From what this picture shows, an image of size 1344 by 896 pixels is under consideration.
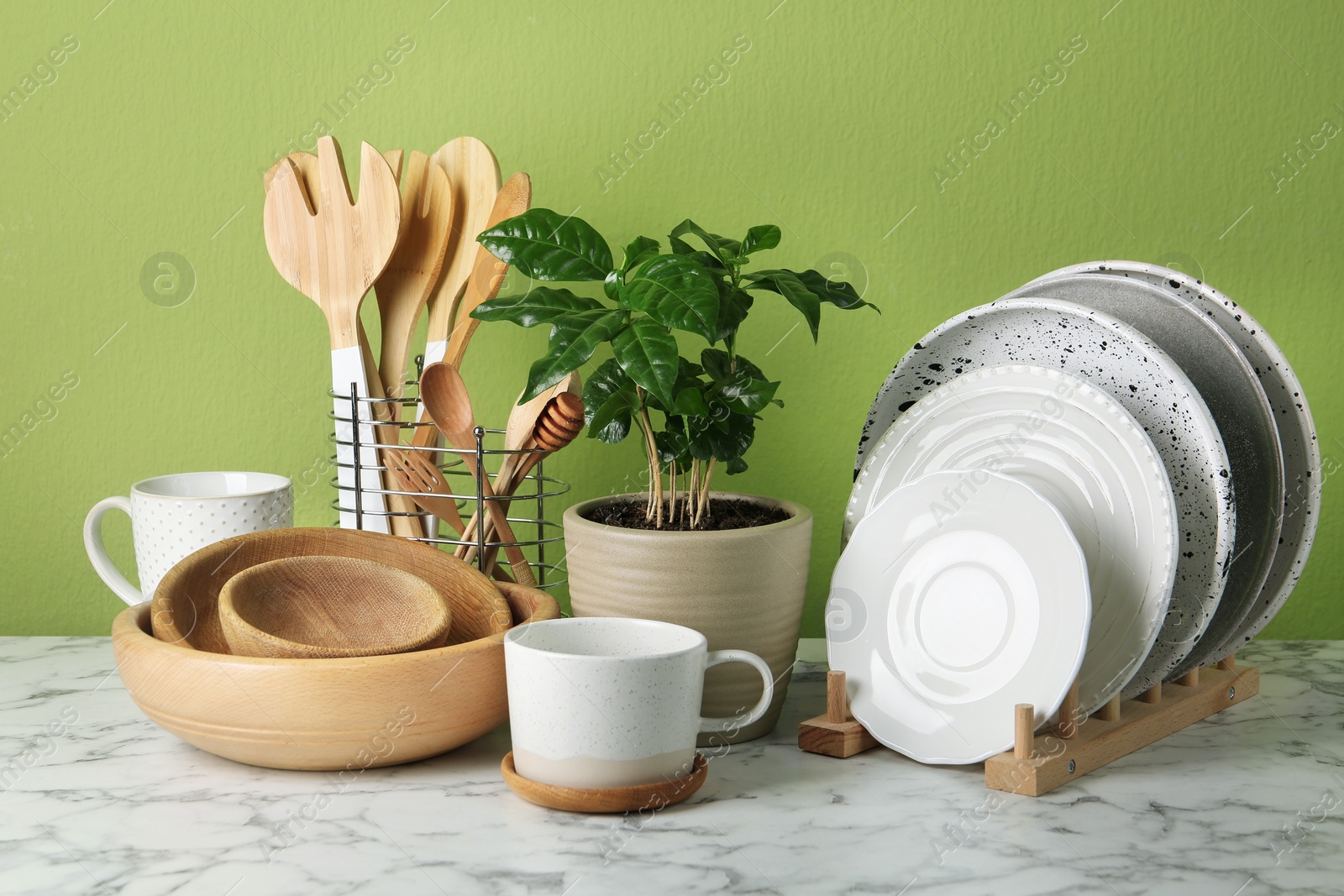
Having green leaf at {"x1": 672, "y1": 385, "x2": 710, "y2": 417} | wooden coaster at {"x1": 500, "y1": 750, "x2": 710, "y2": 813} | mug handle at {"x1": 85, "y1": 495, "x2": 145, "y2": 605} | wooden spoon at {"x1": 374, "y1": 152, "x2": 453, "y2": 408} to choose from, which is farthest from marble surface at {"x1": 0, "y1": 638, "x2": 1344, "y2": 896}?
wooden spoon at {"x1": 374, "y1": 152, "x2": 453, "y2": 408}

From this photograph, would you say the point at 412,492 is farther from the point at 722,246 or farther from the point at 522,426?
the point at 722,246

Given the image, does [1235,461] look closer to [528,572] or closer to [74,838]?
[528,572]

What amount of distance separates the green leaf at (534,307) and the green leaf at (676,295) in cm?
5

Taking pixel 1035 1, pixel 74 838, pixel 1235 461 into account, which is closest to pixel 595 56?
pixel 1035 1

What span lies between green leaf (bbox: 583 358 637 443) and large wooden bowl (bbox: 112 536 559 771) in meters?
0.15

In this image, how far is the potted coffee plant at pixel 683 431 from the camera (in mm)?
721

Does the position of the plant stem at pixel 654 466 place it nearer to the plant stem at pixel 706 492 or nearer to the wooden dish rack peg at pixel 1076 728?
the plant stem at pixel 706 492

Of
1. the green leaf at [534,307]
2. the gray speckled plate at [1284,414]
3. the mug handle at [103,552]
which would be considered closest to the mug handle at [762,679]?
the green leaf at [534,307]

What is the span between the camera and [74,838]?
0.64 m

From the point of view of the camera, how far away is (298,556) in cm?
80

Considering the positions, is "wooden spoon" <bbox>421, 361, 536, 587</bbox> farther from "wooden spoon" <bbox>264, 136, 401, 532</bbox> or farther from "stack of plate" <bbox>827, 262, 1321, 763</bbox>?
"stack of plate" <bbox>827, 262, 1321, 763</bbox>

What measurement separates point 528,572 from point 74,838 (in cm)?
36

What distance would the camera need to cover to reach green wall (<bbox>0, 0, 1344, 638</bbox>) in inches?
38.7

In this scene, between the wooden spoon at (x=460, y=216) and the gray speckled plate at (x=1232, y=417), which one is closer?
the gray speckled plate at (x=1232, y=417)
